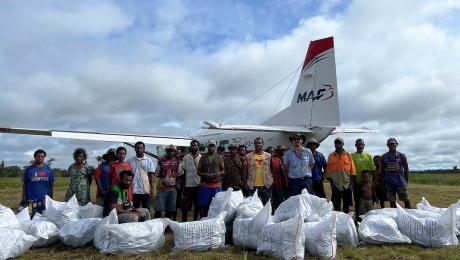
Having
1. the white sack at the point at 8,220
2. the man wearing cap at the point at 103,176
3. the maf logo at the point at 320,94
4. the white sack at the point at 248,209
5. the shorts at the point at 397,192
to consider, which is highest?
the maf logo at the point at 320,94

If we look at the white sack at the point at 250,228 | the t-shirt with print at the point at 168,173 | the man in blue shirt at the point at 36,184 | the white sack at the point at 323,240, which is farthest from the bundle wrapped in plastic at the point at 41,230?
the white sack at the point at 323,240

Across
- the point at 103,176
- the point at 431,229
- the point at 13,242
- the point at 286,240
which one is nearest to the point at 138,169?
the point at 103,176

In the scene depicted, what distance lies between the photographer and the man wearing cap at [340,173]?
674 cm

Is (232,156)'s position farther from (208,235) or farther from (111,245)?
(111,245)

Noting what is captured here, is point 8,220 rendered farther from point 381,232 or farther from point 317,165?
point 317,165

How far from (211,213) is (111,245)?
1.54m

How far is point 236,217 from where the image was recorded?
5.49 m

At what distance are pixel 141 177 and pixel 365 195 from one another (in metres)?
3.94

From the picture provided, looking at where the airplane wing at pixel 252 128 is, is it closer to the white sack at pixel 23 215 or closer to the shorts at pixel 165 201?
the shorts at pixel 165 201

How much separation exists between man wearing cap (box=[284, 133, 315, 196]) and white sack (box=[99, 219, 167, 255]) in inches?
107

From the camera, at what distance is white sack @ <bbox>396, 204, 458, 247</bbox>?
4.88 m

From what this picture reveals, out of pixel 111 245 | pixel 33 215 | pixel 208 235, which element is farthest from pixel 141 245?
pixel 33 215

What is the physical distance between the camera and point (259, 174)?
265 inches

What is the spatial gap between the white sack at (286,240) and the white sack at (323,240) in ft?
0.68
